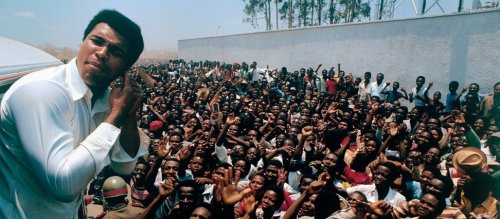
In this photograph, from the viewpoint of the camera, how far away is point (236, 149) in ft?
14.9

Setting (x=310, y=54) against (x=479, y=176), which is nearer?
(x=479, y=176)

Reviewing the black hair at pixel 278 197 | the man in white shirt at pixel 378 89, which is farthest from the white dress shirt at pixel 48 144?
the man in white shirt at pixel 378 89

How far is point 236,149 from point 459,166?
2550 mm

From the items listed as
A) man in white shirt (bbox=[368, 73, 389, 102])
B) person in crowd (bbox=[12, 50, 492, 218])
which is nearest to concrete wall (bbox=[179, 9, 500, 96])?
man in white shirt (bbox=[368, 73, 389, 102])

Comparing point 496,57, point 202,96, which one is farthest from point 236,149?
point 496,57

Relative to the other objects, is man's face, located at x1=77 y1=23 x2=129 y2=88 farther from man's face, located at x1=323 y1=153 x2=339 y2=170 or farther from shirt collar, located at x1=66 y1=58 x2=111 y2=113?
man's face, located at x1=323 y1=153 x2=339 y2=170

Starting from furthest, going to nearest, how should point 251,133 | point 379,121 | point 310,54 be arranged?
point 310,54
point 379,121
point 251,133

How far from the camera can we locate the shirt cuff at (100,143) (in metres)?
1.13

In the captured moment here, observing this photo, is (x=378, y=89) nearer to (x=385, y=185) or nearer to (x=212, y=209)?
Answer: (x=385, y=185)

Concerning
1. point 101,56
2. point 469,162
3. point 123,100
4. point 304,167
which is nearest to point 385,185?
point 469,162

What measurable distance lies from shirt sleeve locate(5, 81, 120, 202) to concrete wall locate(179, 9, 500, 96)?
10.2m

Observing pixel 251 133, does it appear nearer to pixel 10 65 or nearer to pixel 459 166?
pixel 459 166

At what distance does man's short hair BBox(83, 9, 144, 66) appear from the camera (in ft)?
4.51

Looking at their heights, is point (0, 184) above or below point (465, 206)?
above
